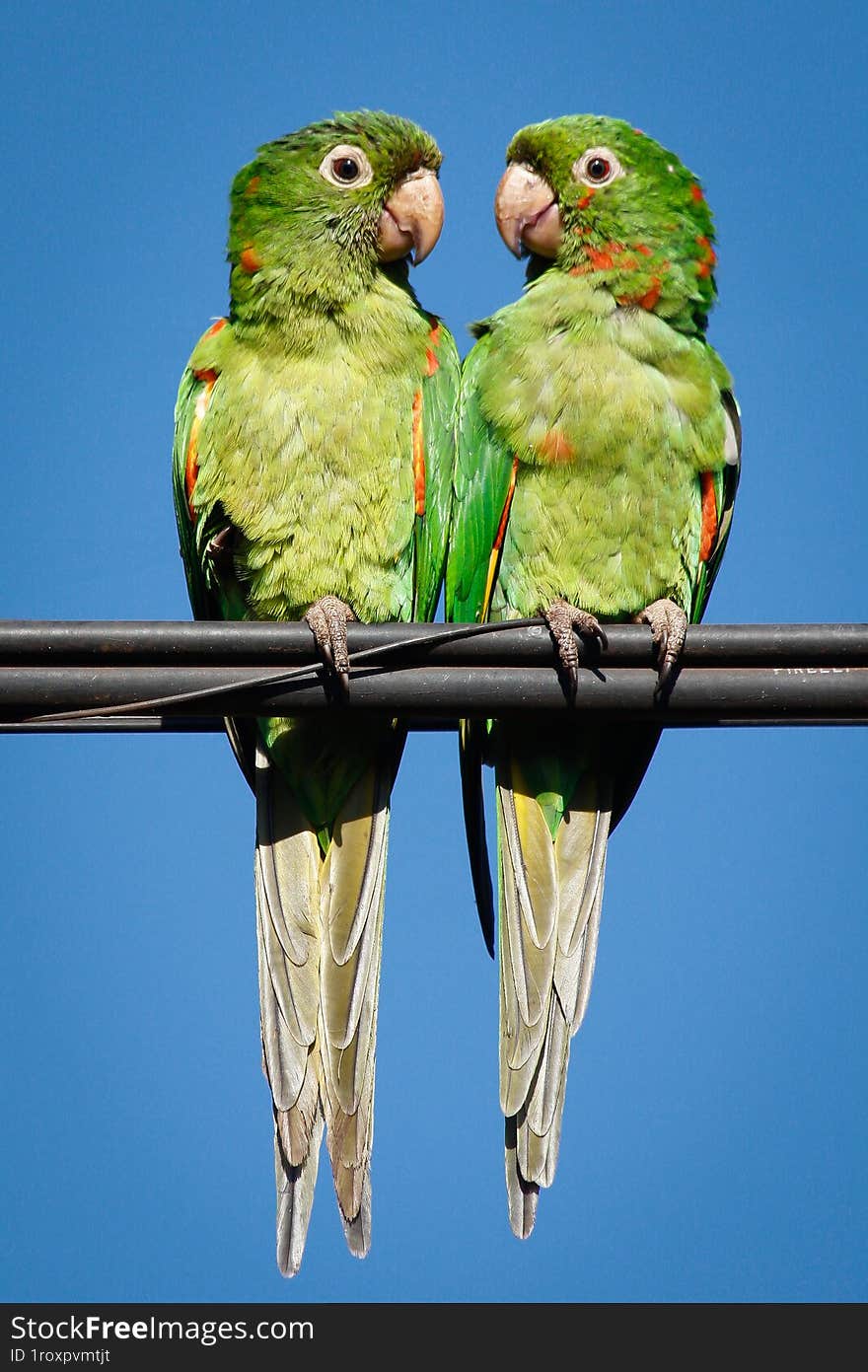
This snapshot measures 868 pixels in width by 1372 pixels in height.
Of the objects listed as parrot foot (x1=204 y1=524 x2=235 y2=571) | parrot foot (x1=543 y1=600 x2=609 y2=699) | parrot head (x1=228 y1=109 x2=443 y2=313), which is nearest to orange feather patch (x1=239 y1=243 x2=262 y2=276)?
parrot head (x1=228 y1=109 x2=443 y2=313)

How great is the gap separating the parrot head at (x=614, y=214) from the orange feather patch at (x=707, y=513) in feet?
1.84

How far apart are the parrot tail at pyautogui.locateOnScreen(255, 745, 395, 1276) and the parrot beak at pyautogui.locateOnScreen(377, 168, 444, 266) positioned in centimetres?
185

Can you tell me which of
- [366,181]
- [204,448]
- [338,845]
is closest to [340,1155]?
[338,845]

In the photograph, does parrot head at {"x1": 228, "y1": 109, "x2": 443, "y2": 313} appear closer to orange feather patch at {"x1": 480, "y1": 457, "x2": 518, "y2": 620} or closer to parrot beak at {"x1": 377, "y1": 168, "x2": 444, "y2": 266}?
parrot beak at {"x1": 377, "y1": 168, "x2": 444, "y2": 266}

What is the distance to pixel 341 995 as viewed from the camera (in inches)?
169

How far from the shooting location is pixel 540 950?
437cm

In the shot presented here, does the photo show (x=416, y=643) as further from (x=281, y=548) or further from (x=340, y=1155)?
(x=340, y=1155)

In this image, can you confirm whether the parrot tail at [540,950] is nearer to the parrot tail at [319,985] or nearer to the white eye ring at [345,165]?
the parrot tail at [319,985]

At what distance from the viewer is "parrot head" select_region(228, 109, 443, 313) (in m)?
4.81

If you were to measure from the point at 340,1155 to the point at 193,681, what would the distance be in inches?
67.9

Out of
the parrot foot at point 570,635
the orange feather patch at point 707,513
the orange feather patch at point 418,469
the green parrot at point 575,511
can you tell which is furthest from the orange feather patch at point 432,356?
the parrot foot at point 570,635

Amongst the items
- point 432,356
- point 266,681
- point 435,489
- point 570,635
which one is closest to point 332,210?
point 432,356

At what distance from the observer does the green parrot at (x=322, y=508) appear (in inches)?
168

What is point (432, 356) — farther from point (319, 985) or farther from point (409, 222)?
point (319, 985)
